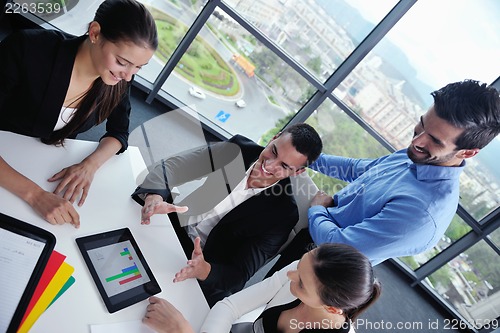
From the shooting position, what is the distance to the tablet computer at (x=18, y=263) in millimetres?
992

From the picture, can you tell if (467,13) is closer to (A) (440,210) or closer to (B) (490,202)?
(B) (490,202)

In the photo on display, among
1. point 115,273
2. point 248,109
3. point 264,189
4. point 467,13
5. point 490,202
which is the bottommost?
point 248,109

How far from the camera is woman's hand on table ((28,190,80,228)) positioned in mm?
1274

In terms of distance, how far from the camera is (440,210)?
171 centimetres

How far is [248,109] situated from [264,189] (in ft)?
7.66

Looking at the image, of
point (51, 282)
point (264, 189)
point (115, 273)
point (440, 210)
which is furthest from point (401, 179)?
point (51, 282)

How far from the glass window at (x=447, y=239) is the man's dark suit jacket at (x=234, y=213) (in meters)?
2.45

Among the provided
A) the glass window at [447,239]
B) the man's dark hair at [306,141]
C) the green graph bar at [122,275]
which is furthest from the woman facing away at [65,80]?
the glass window at [447,239]

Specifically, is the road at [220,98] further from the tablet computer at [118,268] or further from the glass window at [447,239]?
the tablet computer at [118,268]

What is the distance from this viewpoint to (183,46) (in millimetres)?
3615

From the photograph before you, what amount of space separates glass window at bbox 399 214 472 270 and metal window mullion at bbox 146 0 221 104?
9.74 feet

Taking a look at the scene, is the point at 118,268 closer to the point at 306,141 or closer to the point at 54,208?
the point at 54,208

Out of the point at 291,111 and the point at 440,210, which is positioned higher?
the point at 440,210

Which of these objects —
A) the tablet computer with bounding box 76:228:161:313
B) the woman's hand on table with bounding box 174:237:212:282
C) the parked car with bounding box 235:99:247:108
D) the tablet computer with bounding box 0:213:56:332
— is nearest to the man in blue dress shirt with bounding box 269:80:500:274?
the woman's hand on table with bounding box 174:237:212:282
